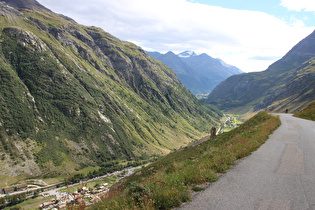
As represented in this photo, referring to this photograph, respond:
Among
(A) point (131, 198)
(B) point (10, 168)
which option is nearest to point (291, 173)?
(A) point (131, 198)

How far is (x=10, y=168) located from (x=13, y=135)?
122 ft

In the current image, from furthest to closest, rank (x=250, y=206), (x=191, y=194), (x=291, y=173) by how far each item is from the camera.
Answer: (x=291, y=173), (x=191, y=194), (x=250, y=206)

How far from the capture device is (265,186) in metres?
9.73

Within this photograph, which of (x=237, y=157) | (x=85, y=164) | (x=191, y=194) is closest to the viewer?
(x=191, y=194)

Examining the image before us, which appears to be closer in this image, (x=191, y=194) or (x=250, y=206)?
(x=250, y=206)

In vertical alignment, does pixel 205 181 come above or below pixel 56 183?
above

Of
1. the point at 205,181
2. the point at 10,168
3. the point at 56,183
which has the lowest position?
the point at 56,183

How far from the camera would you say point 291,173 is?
11.3 m

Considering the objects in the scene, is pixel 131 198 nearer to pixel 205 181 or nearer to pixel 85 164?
pixel 205 181

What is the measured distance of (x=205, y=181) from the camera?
10.6 m

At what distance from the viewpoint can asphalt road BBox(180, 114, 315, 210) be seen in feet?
26.7

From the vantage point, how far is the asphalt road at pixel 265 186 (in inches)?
320

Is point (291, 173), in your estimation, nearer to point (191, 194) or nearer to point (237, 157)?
point (237, 157)

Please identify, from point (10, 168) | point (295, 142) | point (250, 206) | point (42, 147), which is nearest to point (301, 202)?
point (250, 206)
